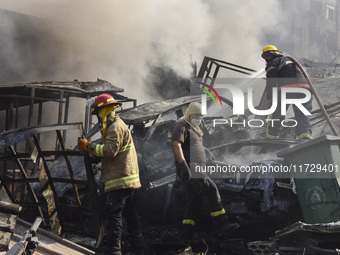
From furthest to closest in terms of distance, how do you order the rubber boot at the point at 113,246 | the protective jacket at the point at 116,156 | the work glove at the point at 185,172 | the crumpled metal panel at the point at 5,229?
the work glove at the point at 185,172
the protective jacket at the point at 116,156
the rubber boot at the point at 113,246
the crumpled metal panel at the point at 5,229

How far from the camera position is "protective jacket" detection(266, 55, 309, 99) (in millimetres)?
5648

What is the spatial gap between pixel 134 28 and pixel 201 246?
37.1 ft

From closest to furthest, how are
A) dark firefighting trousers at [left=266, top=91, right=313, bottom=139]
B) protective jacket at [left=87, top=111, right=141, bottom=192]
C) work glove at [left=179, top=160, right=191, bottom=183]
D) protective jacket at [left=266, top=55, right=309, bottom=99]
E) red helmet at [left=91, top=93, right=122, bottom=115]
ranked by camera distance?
protective jacket at [left=87, top=111, right=141, bottom=192] → red helmet at [left=91, top=93, right=122, bottom=115] → work glove at [left=179, top=160, right=191, bottom=183] → dark firefighting trousers at [left=266, top=91, right=313, bottom=139] → protective jacket at [left=266, top=55, right=309, bottom=99]

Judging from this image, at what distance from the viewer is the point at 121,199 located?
12.3ft

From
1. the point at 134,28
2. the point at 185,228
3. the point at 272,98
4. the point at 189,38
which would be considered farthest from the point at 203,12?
the point at 185,228

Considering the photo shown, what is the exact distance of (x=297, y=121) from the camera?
5484 mm

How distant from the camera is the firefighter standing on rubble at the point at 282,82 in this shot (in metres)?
5.48

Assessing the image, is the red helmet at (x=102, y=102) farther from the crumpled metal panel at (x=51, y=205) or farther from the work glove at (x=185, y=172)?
the work glove at (x=185, y=172)

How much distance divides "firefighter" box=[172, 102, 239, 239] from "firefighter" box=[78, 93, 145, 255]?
0.59 metres

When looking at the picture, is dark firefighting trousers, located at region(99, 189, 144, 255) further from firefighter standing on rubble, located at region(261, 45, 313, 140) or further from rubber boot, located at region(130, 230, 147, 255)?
firefighter standing on rubble, located at region(261, 45, 313, 140)

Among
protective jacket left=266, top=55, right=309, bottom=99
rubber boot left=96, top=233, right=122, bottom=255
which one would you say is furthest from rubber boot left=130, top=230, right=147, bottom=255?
protective jacket left=266, top=55, right=309, bottom=99

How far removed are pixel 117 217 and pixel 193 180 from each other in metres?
0.96

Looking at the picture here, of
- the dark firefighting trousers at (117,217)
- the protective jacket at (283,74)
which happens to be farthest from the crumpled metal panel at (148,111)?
the dark firefighting trousers at (117,217)

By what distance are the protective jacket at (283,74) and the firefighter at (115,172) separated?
2.73m
